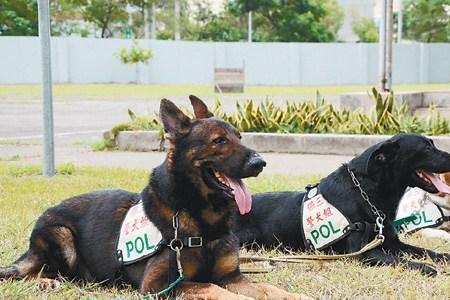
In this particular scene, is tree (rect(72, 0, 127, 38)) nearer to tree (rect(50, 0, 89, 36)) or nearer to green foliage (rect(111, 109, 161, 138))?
tree (rect(50, 0, 89, 36))

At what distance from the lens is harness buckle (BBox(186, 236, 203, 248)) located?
4.23 m

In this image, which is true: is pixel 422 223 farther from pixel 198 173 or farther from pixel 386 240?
pixel 198 173

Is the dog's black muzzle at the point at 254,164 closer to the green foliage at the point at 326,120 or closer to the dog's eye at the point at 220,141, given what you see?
the dog's eye at the point at 220,141

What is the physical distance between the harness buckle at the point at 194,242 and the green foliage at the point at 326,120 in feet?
25.2

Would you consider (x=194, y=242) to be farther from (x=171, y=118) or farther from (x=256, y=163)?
(x=171, y=118)

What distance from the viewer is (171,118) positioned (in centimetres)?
429

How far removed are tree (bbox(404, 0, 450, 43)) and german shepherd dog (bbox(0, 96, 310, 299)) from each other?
2283 inches

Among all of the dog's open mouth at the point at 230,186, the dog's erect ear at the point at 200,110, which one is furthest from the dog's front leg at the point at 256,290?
the dog's erect ear at the point at 200,110

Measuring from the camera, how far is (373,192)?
5.46 m

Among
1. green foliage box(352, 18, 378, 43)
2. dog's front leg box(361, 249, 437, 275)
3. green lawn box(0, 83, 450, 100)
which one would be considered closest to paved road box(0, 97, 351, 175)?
dog's front leg box(361, 249, 437, 275)

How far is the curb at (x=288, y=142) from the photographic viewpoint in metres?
11.4

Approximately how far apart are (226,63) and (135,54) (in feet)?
22.2

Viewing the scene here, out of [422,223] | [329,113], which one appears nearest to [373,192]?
[422,223]

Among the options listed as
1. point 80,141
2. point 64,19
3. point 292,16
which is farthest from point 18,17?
point 80,141
